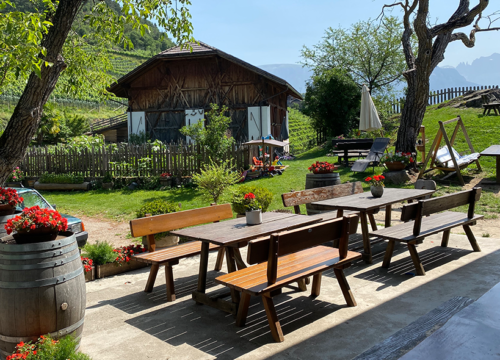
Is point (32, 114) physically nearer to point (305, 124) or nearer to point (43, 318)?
point (43, 318)

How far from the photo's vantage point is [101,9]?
7.45 meters

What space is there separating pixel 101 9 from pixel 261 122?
14843mm

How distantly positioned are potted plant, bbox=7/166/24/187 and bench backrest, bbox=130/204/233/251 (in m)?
13.4

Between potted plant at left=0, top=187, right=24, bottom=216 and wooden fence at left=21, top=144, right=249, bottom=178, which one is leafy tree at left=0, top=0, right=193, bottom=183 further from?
wooden fence at left=21, top=144, right=249, bottom=178

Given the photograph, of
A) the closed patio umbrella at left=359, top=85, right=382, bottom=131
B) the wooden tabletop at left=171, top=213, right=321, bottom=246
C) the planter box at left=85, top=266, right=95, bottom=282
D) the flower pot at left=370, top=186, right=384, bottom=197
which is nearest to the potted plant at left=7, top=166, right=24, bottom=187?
the planter box at left=85, top=266, right=95, bottom=282

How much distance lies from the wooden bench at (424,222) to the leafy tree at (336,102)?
20.4 m

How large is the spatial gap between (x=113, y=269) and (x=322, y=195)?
3.64 meters

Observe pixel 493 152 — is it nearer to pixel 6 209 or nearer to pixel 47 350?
pixel 6 209

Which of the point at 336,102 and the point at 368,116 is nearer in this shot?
the point at 368,116

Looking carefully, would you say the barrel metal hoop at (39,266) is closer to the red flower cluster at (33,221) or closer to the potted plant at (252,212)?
the red flower cluster at (33,221)

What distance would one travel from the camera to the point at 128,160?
640 inches

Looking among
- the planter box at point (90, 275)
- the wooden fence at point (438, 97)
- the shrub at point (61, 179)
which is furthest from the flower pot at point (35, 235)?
the wooden fence at point (438, 97)

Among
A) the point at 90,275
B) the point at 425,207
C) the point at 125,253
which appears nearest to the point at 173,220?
the point at 125,253

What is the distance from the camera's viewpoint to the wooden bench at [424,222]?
534cm
